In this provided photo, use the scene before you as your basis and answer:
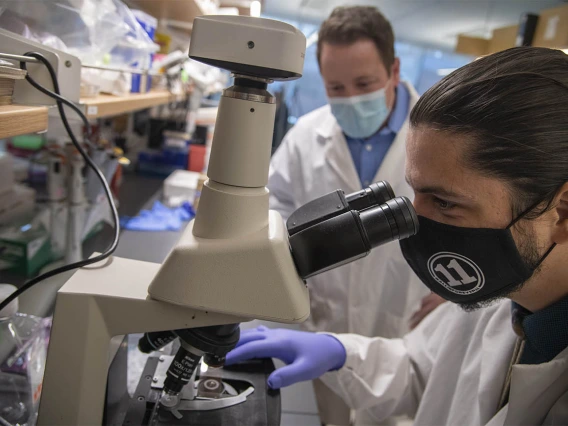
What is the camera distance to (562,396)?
729mm

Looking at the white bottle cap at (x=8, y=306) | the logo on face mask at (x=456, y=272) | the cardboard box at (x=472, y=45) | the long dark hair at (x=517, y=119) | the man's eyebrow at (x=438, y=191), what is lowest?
the white bottle cap at (x=8, y=306)

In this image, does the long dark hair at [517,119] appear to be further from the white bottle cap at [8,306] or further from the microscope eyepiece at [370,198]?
the white bottle cap at [8,306]

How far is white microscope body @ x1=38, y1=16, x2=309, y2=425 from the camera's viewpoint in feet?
1.59

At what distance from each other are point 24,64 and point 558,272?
1.00 metres

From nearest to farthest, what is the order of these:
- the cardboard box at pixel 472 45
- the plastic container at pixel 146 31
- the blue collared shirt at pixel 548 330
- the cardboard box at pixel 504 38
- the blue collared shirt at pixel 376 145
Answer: the blue collared shirt at pixel 548 330 → the plastic container at pixel 146 31 → the blue collared shirt at pixel 376 145 → the cardboard box at pixel 504 38 → the cardboard box at pixel 472 45

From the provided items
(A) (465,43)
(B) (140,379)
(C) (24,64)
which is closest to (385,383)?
(B) (140,379)

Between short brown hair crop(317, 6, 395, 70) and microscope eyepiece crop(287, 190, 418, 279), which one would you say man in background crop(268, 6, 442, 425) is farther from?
microscope eyepiece crop(287, 190, 418, 279)

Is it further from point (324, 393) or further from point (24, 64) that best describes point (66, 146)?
point (324, 393)

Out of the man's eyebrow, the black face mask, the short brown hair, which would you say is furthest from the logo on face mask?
the short brown hair

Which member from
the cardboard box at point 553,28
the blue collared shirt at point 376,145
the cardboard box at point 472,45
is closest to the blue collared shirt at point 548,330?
the blue collared shirt at point 376,145

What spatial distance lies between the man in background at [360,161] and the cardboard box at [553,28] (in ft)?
5.51

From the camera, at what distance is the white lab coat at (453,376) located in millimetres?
749

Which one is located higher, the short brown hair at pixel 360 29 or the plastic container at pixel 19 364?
the short brown hair at pixel 360 29

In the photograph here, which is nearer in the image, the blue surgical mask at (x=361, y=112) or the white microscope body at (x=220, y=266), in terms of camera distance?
the white microscope body at (x=220, y=266)
